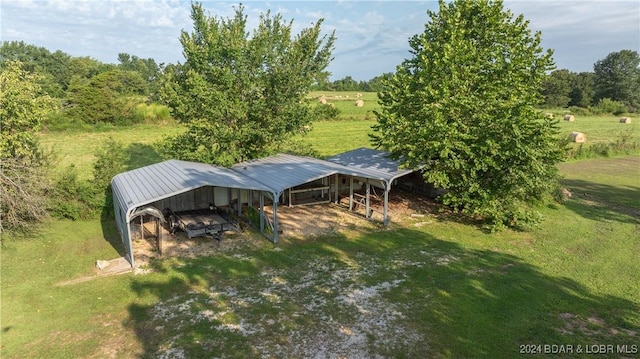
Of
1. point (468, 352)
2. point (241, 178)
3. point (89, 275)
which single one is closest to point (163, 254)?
point (89, 275)

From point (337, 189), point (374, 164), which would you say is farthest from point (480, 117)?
point (337, 189)

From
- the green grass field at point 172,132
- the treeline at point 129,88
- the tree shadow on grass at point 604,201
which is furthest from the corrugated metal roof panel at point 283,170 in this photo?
the treeline at point 129,88

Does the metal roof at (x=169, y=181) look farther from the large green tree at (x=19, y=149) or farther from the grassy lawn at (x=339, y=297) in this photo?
the large green tree at (x=19, y=149)

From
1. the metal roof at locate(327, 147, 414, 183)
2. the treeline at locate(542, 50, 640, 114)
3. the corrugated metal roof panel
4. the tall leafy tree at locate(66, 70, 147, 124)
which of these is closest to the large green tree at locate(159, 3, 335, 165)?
the corrugated metal roof panel

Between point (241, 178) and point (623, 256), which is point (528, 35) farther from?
point (241, 178)

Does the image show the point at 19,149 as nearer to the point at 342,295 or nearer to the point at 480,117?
→ the point at 342,295

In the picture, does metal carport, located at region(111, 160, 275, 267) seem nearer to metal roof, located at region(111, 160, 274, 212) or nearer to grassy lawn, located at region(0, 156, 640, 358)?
metal roof, located at region(111, 160, 274, 212)
